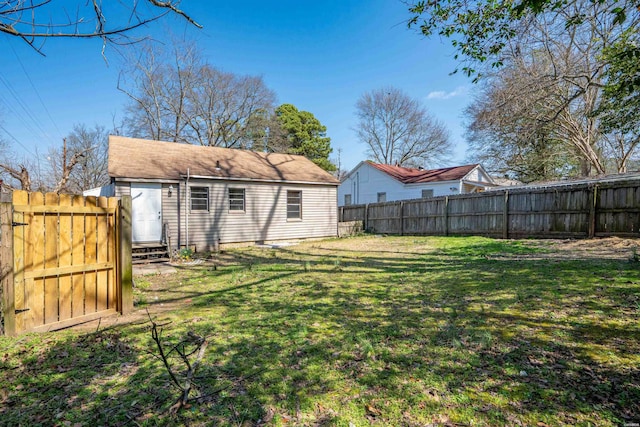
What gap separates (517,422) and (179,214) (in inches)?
452

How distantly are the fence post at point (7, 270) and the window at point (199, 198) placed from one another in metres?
8.56

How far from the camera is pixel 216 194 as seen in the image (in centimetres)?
1246

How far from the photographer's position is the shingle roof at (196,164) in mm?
11078

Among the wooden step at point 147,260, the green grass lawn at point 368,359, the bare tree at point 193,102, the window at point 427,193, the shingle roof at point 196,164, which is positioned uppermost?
the bare tree at point 193,102

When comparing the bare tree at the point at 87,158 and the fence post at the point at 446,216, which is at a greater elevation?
the bare tree at the point at 87,158

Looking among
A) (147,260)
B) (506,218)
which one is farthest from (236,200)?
(506,218)

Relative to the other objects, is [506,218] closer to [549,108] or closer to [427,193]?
[549,108]

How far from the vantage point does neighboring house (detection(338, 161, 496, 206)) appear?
20.7m

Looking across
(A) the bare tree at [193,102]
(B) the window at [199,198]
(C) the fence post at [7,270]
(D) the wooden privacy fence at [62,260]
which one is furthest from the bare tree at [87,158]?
(C) the fence post at [7,270]

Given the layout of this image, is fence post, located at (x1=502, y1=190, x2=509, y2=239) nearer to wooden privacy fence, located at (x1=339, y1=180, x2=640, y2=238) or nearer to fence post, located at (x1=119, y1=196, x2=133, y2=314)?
wooden privacy fence, located at (x1=339, y1=180, x2=640, y2=238)

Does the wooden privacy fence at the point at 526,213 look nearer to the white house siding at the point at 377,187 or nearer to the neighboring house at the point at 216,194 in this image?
the neighboring house at the point at 216,194

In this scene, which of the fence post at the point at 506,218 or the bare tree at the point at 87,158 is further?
the bare tree at the point at 87,158

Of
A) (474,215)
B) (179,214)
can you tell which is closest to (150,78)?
(179,214)

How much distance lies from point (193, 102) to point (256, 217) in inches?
696
